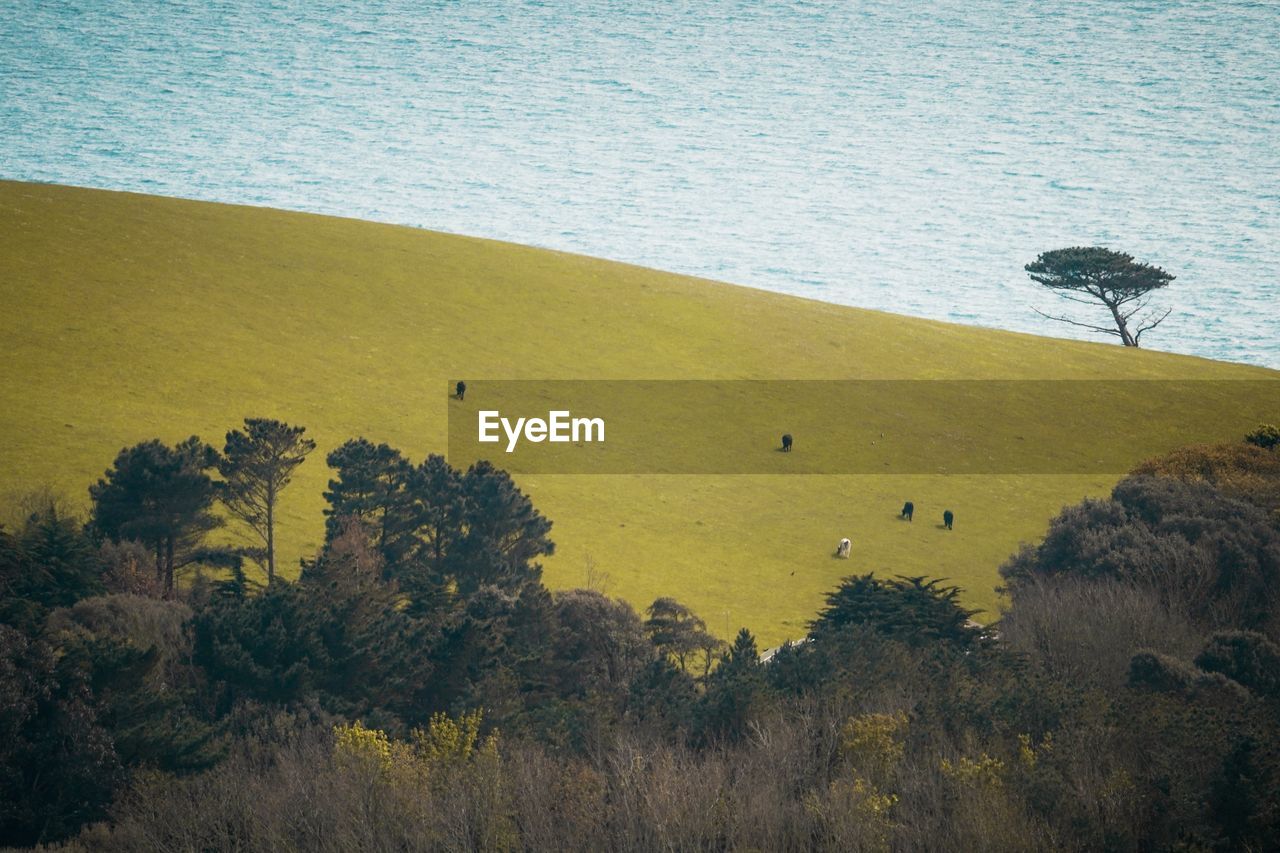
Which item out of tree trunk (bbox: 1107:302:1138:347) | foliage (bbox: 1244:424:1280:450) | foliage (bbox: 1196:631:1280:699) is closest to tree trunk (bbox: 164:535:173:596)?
foliage (bbox: 1196:631:1280:699)

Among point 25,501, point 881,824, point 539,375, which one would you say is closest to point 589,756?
point 881,824

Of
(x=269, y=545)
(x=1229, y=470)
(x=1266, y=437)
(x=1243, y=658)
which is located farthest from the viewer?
(x=1266, y=437)

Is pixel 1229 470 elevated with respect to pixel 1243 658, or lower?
elevated

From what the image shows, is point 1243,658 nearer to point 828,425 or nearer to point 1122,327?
point 828,425

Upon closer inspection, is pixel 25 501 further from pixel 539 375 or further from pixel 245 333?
pixel 539 375

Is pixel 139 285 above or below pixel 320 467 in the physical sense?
above

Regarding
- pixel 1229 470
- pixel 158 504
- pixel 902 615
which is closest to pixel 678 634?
pixel 902 615

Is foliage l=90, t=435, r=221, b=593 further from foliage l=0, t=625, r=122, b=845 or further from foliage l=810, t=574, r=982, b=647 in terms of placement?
foliage l=810, t=574, r=982, b=647
